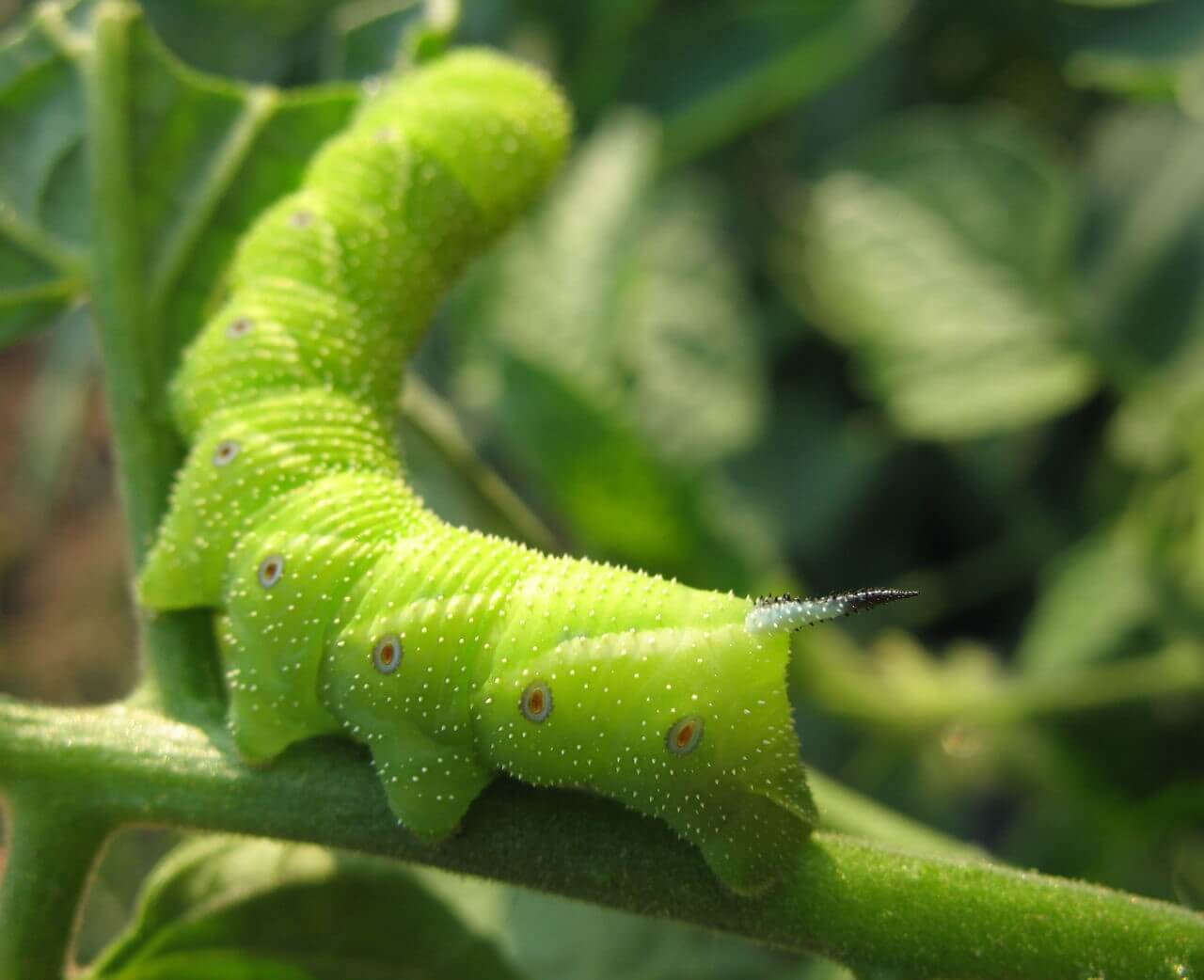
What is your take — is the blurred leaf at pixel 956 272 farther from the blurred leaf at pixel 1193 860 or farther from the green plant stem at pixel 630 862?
the green plant stem at pixel 630 862

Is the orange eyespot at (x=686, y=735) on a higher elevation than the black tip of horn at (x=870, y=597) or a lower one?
lower

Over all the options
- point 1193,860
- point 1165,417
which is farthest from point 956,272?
point 1193,860

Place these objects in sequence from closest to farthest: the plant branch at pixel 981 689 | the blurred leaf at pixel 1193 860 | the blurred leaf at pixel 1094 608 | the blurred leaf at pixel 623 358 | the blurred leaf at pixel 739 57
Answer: the blurred leaf at pixel 1193 860 < the blurred leaf at pixel 623 358 < the plant branch at pixel 981 689 < the blurred leaf at pixel 1094 608 < the blurred leaf at pixel 739 57

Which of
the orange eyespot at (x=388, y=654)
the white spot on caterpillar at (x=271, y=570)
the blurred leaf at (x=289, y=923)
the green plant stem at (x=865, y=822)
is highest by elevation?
the white spot on caterpillar at (x=271, y=570)

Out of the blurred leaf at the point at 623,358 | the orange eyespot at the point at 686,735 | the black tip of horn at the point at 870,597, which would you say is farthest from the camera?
the blurred leaf at the point at 623,358

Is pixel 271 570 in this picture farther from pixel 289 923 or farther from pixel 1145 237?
pixel 1145 237

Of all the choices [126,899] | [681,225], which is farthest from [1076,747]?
[126,899]

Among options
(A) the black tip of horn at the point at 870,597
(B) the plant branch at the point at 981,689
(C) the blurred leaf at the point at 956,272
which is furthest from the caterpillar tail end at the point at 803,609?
(C) the blurred leaf at the point at 956,272

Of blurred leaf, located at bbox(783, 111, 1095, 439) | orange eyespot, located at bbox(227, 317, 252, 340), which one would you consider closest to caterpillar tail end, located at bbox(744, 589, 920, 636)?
orange eyespot, located at bbox(227, 317, 252, 340)
